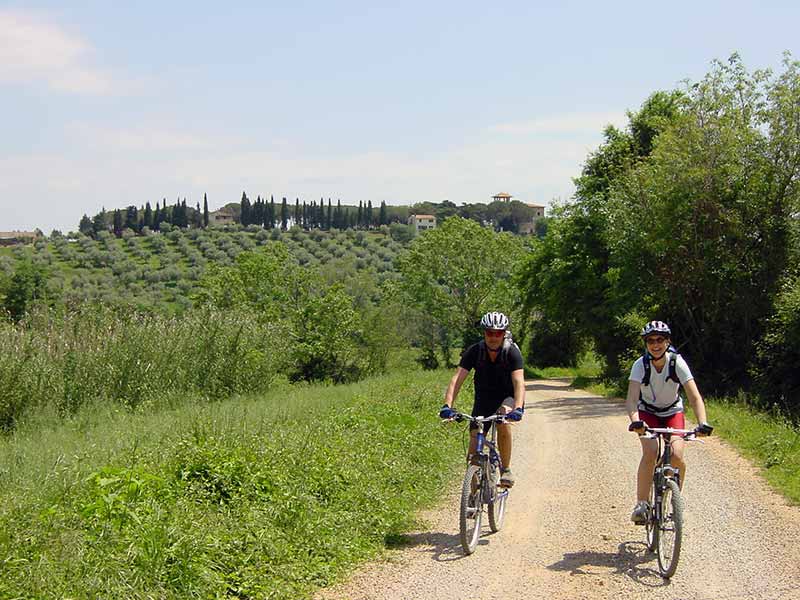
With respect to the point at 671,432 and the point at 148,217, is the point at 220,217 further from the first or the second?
the point at 671,432

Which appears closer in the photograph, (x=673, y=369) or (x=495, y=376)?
(x=673, y=369)

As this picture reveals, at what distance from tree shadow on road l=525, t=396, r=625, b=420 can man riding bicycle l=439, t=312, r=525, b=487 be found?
12.8m

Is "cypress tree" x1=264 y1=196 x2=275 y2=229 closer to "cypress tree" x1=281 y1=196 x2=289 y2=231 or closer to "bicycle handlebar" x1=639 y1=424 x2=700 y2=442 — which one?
"cypress tree" x1=281 y1=196 x2=289 y2=231

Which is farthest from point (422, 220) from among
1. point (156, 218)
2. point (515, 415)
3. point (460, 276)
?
point (515, 415)

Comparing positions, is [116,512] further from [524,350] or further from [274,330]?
[524,350]

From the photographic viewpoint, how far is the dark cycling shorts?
810cm

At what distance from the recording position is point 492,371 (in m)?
8.99

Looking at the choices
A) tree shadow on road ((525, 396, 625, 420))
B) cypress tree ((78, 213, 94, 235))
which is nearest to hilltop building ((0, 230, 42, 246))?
cypress tree ((78, 213, 94, 235))

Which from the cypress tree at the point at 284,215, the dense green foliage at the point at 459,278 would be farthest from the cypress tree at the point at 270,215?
the dense green foliage at the point at 459,278

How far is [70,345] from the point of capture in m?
21.9

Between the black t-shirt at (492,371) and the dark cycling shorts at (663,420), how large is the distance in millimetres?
1361

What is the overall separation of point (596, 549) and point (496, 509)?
1201 mm

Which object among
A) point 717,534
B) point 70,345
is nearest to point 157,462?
point 717,534

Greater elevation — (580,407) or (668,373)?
(668,373)
